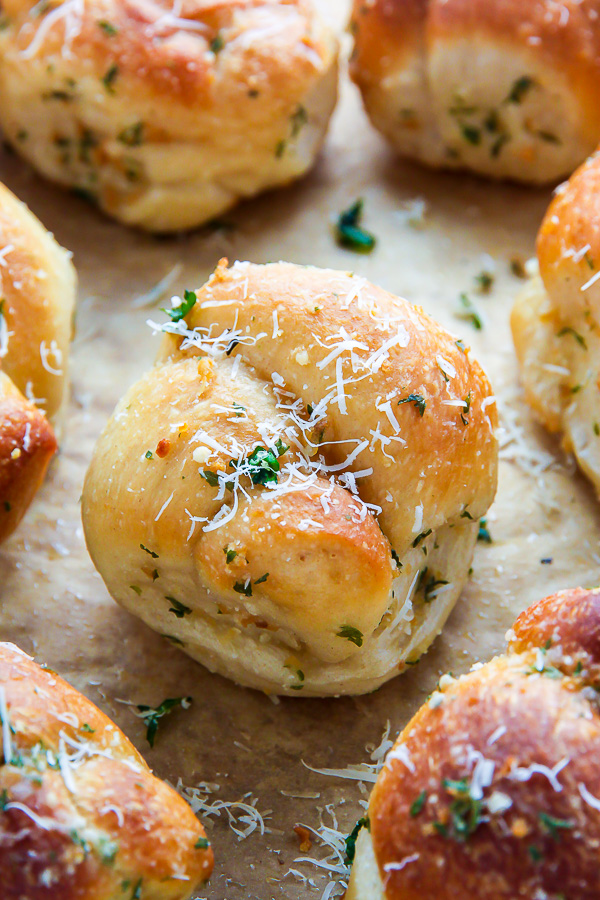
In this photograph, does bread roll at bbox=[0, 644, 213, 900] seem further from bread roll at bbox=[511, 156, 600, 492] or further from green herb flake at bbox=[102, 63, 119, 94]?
green herb flake at bbox=[102, 63, 119, 94]

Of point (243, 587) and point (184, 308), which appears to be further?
point (184, 308)

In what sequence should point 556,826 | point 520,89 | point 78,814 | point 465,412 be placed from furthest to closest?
point 520,89 → point 465,412 → point 78,814 → point 556,826

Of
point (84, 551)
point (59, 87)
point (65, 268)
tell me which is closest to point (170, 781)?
point (84, 551)

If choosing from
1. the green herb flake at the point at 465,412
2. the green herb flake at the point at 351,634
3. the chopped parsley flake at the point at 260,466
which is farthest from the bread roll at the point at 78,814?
the green herb flake at the point at 465,412

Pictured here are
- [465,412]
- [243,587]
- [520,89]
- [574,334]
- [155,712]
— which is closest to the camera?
[243,587]

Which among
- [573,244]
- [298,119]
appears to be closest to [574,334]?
[573,244]

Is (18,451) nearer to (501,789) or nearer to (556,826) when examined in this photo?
(501,789)

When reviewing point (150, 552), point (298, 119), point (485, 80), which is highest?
point (485, 80)

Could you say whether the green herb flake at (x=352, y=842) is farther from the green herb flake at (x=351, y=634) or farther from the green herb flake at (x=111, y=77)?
the green herb flake at (x=111, y=77)
